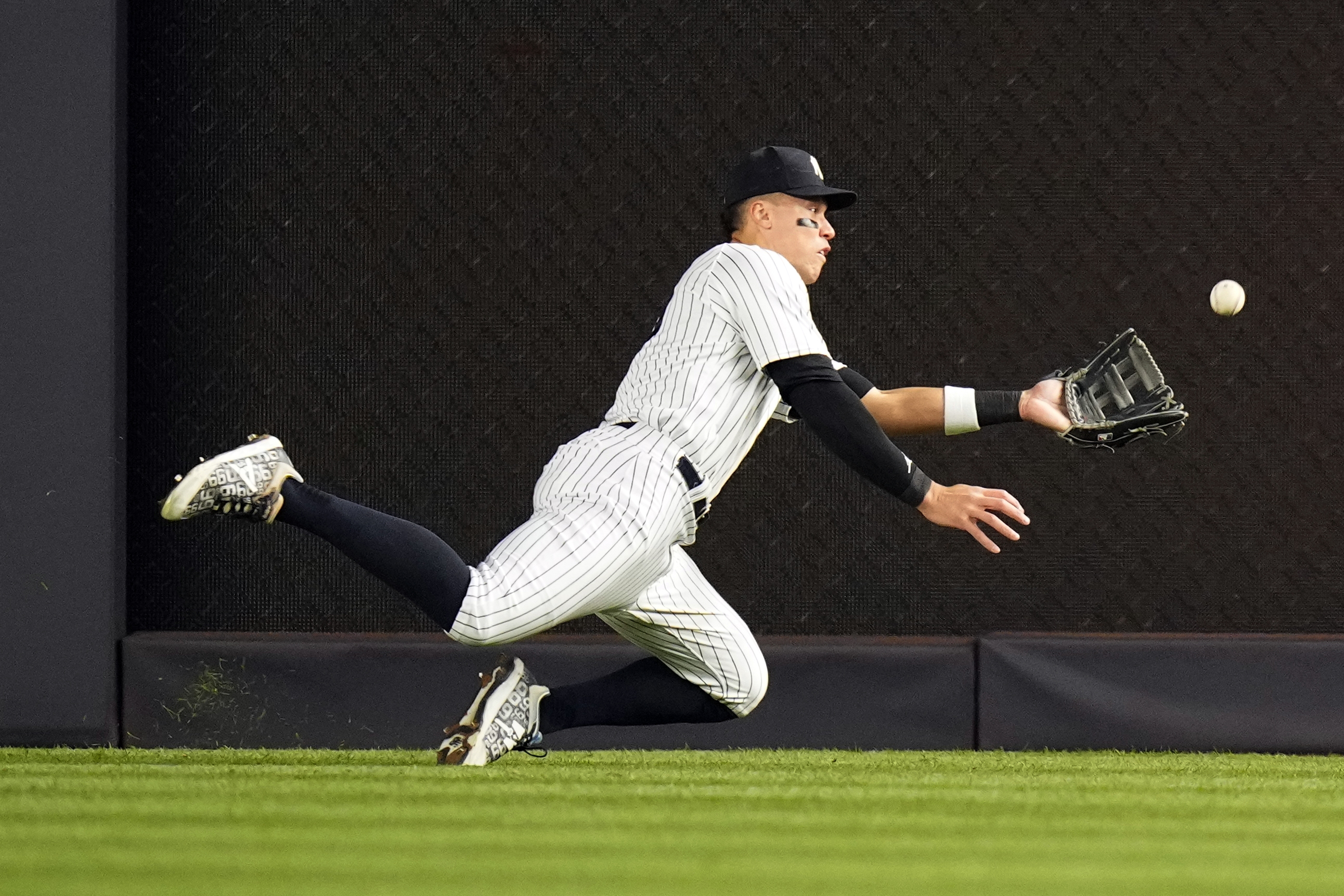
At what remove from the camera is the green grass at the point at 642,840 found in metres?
1.40

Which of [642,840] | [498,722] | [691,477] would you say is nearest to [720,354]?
[691,477]

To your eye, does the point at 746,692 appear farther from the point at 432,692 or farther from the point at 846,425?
the point at 432,692

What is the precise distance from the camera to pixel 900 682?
3.54m

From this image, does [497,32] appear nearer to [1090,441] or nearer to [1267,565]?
[1090,441]

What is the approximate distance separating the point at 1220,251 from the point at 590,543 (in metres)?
2.38

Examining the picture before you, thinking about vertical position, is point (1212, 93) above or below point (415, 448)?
above

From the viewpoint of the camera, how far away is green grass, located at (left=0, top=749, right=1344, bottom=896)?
4.59 ft

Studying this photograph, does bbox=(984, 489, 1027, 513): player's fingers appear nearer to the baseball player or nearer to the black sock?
the baseball player

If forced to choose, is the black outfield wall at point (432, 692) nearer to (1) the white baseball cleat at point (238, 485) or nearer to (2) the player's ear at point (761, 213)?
(2) the player's ear at point (761, 213)

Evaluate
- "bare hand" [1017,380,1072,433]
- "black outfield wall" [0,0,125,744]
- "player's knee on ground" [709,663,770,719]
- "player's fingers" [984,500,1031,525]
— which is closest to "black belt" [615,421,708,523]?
"player's knee on ground" [709,663,770,719]

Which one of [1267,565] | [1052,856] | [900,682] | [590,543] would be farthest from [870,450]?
[1267,565]

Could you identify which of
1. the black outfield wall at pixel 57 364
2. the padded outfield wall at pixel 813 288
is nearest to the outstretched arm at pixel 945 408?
the padded outfield wall at pixel 813 288

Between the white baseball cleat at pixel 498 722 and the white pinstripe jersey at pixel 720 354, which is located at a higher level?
the white pinstripe jersey at pixel 720 354

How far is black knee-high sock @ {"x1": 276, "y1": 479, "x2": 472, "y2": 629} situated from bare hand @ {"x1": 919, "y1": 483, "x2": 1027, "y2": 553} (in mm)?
723
